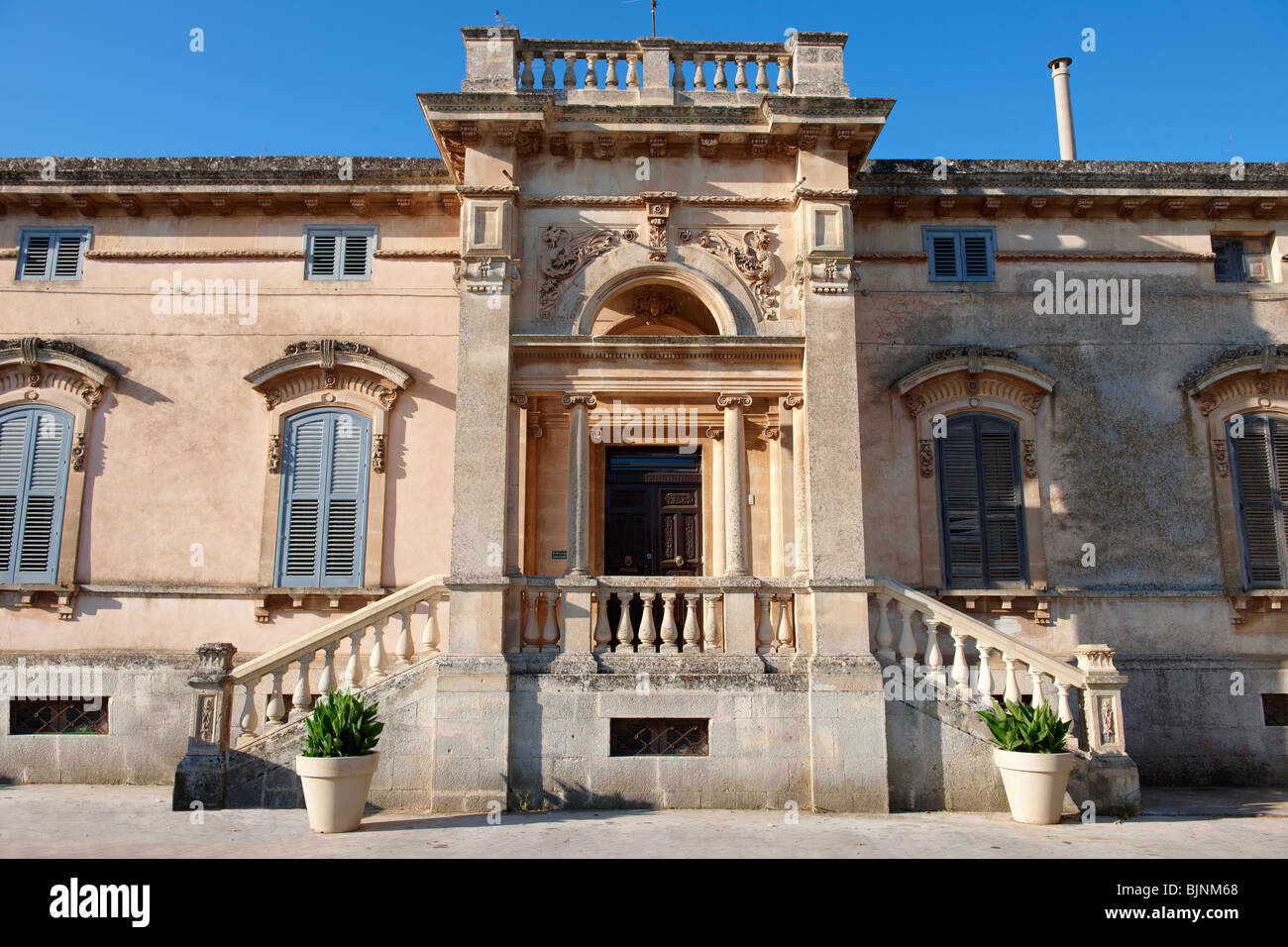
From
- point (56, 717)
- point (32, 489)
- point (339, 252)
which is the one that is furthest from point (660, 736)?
point (32, 489)

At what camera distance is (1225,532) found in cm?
1273

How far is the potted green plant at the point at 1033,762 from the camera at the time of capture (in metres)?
9.33

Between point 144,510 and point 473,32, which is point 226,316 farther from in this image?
point 473,32

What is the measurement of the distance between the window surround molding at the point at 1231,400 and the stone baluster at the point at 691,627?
720cm

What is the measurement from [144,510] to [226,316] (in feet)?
9.11

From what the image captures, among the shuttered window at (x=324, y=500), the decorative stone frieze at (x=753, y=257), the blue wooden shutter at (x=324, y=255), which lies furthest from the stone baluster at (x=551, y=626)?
the blue wooden shutter at (x=324, y=255)

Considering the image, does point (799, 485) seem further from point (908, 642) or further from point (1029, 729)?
point (1029, 729)

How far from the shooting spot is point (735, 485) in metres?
11.2

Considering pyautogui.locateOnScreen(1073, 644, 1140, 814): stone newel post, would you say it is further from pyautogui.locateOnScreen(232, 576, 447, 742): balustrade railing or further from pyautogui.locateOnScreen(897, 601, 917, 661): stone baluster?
pyautogui.locateOnScreen(232, 576, 447, 742): balustrade railing

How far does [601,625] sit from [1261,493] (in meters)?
9.04

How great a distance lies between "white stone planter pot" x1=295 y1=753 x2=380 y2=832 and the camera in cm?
871

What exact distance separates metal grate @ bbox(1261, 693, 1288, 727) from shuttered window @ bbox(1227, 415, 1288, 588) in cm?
139

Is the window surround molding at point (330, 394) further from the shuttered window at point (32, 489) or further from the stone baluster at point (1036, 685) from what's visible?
the stone baluster at point (1036, 685)

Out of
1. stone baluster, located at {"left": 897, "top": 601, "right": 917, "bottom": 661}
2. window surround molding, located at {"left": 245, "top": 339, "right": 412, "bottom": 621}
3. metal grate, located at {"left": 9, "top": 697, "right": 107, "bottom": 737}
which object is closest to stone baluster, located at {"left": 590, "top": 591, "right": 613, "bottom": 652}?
stone baluster, located at {"left": 897, "top": 601, "right": 917, "bottom": 661}
